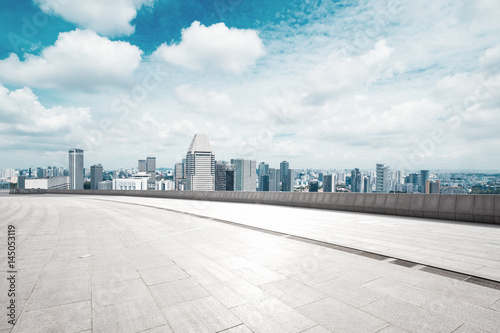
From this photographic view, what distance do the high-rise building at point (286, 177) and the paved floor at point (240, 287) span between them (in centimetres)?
9665

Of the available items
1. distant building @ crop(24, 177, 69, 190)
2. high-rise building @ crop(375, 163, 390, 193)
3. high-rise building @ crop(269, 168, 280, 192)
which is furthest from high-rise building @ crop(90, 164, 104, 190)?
high-rise building @ crop(375, 163, 390, 193)

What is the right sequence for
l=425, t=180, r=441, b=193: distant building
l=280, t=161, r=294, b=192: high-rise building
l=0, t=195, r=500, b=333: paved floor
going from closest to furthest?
l=0, t=195, r=500, b=333: paved floor, l=425, t=180, r=441, b=193: distant building, l=280, t=161, r=294, b=192: high-rise building

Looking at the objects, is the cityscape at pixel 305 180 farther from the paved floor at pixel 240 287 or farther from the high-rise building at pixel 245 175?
the paved floor at pixel 240 287

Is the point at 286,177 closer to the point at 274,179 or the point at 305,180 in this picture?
the point at 274,179

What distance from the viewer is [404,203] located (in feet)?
47.0

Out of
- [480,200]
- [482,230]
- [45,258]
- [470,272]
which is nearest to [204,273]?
[45,258]

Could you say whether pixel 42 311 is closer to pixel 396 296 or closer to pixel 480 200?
Answer: pixel 396 296

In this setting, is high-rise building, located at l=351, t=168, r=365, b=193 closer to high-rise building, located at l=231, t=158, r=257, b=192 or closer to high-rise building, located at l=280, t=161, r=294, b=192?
high-rise building, located at l=280, t=161, r=294, b=192

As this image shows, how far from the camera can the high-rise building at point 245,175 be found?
116 meters

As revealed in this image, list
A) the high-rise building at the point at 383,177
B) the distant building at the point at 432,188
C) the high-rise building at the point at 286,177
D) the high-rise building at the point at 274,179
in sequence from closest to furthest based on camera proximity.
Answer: the distant building at the point at 432,188
the high-rise building at the point at 383,177
the high-rise building at the point at 274,179
the high-rise building at the point at 286,177

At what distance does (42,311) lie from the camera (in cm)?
403

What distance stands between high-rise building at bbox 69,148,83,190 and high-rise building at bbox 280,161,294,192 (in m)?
68.6

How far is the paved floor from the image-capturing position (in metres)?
3.72

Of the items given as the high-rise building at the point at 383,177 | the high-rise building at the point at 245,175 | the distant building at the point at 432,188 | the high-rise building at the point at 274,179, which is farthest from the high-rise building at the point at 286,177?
the distant building at the point at 432,188
